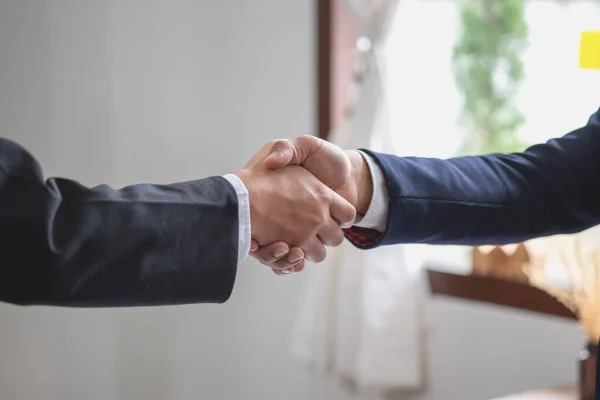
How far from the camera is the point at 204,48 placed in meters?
2.69

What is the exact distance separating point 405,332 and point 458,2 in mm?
1018

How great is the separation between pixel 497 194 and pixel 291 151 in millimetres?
348

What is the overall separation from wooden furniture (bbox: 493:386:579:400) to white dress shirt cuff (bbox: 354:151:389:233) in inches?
26.0

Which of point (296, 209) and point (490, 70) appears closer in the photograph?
point (296, 209)

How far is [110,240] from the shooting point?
991 mm

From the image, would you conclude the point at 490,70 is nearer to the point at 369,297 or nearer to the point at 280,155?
the point at 369,297

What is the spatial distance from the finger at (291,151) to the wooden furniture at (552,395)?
765 mm

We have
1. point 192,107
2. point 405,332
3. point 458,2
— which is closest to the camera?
point 405,332

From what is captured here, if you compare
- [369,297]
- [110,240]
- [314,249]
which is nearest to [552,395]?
[369,297]

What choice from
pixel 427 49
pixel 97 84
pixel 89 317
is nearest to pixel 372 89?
pixel 427 49

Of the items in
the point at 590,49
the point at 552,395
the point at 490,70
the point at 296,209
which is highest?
the point at 590,49

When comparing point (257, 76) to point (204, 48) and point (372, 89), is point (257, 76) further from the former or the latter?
point (372, 89)

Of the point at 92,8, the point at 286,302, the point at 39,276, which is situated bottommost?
the point at 286,302

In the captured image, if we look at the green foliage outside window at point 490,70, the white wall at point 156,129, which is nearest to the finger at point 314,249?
the green foliage outside window at point 490,70
